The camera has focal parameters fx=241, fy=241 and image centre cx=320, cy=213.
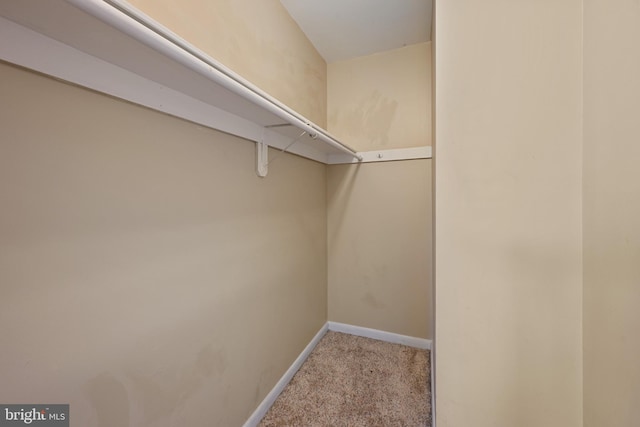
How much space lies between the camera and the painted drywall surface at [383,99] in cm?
199

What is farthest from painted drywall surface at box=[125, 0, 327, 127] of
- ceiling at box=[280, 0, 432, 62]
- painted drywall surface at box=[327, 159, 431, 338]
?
painted drywall surface at box=[327, 159, 431, 338]

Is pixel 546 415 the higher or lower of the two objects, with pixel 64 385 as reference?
lower

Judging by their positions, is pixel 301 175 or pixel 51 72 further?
pixel 301 175

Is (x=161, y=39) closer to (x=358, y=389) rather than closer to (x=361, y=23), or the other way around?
(x=361, y=23)

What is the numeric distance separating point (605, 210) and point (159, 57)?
1.29 metres

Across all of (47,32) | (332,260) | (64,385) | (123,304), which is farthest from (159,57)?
(332,260)

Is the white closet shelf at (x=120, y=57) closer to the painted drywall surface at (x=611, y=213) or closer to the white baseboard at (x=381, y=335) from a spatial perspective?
the painted drywall surface at (x=611, y=213)

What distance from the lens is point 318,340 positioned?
2.12 m

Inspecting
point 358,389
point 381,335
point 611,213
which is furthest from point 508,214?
point 381,335

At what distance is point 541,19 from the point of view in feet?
2.73

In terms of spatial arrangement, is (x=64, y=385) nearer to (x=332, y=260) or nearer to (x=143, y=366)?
(x=143, y=366)

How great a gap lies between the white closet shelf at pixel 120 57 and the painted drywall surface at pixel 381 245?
4.23ft

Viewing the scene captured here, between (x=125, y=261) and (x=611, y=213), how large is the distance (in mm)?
1413

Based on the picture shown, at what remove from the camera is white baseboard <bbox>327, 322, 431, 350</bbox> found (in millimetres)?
2039
